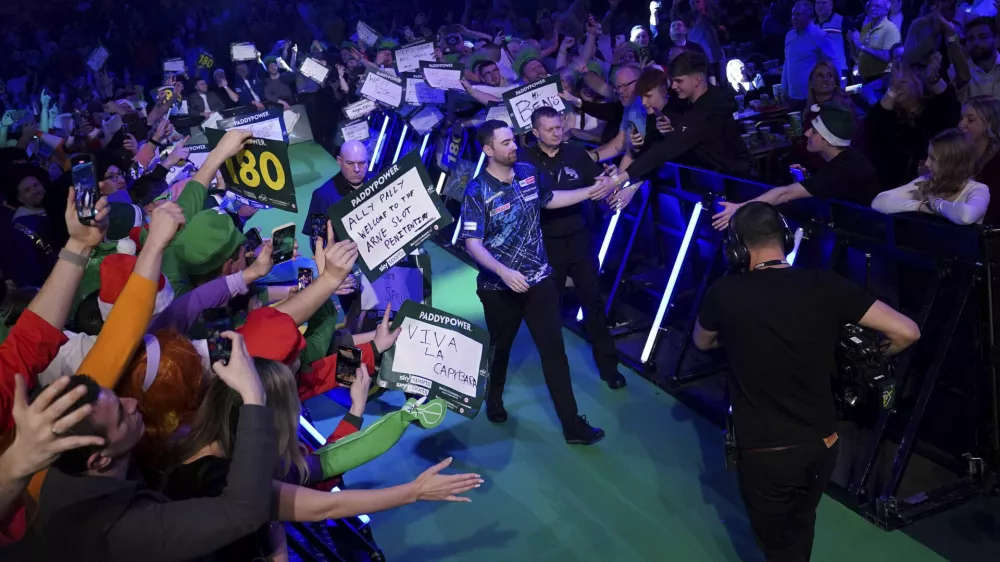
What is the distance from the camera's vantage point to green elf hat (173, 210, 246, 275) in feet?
13.4

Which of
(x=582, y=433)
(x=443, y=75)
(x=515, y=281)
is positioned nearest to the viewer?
(x=515, y=281)

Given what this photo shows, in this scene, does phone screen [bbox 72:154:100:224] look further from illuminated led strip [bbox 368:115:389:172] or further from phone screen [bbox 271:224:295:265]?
illuminated led strip [bbox 368:115:389:172]

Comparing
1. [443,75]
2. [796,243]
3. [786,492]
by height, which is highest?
[796,243]

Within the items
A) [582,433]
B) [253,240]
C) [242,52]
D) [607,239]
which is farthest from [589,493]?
[242,52]

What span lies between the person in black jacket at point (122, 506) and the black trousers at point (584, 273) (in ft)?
12.7

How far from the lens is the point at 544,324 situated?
5395mm

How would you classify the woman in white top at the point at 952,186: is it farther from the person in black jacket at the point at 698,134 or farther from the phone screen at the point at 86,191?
the phone screen at the point at 86,191

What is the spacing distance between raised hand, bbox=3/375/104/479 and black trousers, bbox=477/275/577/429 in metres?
3.46

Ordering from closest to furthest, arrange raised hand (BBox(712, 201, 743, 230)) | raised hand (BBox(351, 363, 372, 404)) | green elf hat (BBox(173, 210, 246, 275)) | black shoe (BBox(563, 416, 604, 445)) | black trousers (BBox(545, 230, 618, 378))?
raised hand (BBox(351, 363, 372, 404))
green elf hat (BBox(173, 210, 246, 275))
raised hand (BBox(712, 201, 743, 230))
black shoe (BBox(563, 416, 604, 445))
black trousers (BBox(545, 230, 618, 378))

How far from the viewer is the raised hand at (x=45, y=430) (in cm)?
210

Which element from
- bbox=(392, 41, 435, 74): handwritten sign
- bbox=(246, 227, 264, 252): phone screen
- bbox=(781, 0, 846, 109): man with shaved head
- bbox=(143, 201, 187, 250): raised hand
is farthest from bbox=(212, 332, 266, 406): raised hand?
bbox=(392, 41, 435, 74): handwritten sign

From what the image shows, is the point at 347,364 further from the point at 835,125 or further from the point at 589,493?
the point at 835,125

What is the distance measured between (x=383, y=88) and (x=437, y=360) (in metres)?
6.21

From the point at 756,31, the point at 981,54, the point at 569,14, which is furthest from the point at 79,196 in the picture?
the point at 756,31
